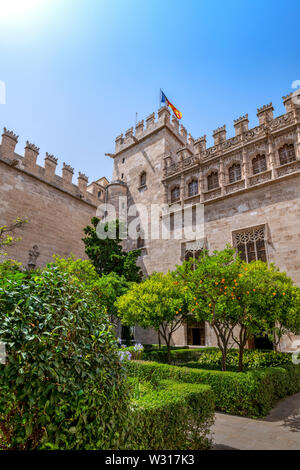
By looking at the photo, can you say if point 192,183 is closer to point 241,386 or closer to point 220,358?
point 220,358

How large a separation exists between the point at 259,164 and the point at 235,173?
1573 millimetres

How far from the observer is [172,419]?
4.02 m

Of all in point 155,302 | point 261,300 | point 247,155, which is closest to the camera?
point 261,300

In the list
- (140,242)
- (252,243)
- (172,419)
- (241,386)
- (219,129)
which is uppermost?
→ (219,129)

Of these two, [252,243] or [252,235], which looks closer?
[252,243]

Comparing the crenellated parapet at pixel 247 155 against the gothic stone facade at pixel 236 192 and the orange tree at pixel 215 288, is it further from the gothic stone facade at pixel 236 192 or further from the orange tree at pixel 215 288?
the orange tree at pixel 215 288

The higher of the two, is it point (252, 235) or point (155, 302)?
point (252, 235)

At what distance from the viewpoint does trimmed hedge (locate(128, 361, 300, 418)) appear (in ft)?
23.1

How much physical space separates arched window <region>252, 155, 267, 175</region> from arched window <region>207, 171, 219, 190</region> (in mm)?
2557

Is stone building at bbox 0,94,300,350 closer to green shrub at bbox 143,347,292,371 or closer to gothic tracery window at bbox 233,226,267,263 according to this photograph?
gothic tracery window at bbox 233,226,267,263

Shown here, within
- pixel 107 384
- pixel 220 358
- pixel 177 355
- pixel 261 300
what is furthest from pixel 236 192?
pixel 107 384

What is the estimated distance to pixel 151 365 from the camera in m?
9.42

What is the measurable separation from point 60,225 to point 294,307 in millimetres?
16939
